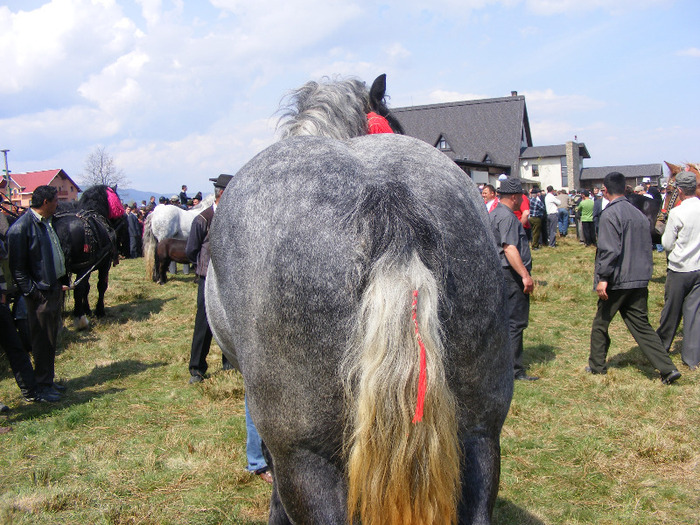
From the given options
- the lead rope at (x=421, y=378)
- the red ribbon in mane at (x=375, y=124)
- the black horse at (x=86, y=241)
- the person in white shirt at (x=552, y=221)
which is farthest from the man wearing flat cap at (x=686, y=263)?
the person in white shirt at (x=552, y=221)

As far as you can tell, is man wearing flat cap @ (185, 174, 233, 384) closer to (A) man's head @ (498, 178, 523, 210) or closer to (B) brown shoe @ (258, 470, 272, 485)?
(B) brown shoe @ (258, 470, 272, 485)

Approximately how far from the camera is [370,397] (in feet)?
4.82

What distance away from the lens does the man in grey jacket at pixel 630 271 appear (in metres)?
5.83

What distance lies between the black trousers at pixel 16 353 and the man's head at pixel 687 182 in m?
7.61

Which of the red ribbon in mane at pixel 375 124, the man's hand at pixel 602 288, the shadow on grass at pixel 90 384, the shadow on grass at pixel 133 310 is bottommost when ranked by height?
the shadow on grass at pixel 90 384

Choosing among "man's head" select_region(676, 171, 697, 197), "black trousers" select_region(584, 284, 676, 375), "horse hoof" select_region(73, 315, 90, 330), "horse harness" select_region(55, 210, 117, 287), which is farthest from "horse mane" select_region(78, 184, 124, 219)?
"man's head" select_region(676, 171, 697, 197)

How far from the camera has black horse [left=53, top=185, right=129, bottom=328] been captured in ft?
29.7

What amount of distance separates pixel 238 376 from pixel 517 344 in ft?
11.0

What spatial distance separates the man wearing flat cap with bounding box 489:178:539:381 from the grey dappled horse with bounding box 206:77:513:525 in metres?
4.39

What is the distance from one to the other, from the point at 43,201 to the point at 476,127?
4313 centimetres

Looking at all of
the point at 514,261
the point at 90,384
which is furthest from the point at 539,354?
the point at 90,384

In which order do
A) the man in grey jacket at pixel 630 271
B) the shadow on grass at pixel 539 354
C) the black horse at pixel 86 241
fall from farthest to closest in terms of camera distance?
the black horse at pixel 86 241 → the shadow on grass at pixel 539 354 → the man in grey jacket at pixel 630 271

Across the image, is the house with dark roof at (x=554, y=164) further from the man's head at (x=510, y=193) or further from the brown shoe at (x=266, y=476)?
the brown shoe at (x=266, y=476)

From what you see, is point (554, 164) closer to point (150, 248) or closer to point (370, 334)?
point (150, 248)
